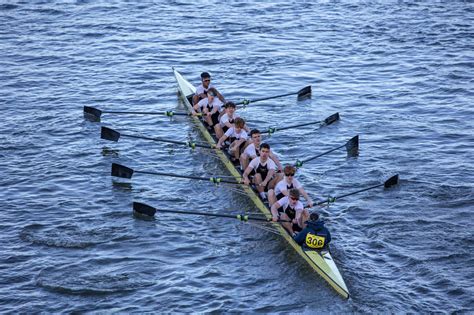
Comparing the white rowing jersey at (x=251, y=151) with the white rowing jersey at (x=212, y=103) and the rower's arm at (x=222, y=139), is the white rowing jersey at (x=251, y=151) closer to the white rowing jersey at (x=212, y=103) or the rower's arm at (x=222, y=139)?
the rower's arm at (x=222, y=139)

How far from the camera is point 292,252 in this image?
2066 cm

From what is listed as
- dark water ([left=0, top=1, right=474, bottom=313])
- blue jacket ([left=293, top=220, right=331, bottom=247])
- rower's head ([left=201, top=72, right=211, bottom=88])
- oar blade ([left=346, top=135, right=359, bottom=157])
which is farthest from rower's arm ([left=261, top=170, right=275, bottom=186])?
rower's head ([left=201, top=72, right=211, bottom=88])

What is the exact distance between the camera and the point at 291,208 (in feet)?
68.3

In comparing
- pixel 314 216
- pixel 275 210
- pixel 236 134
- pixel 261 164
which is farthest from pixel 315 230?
pixel 236 134

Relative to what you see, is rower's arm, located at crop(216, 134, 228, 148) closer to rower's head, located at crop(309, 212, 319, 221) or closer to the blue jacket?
the blue jacket

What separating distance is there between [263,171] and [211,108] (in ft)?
18.5

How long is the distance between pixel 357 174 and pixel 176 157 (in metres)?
6.38

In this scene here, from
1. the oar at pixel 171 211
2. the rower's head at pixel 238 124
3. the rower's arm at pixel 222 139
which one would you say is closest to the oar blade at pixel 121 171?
the oar at pixel 171 211

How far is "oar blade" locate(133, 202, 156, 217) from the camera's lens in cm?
2229

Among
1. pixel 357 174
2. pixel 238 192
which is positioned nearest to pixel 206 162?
pixel 238 192

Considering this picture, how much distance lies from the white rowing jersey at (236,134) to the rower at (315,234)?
5891 millimetres

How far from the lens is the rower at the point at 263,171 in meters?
22.6

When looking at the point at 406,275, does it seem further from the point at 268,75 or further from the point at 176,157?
the point at 268,75

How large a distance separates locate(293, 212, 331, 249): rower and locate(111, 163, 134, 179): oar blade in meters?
7.31
